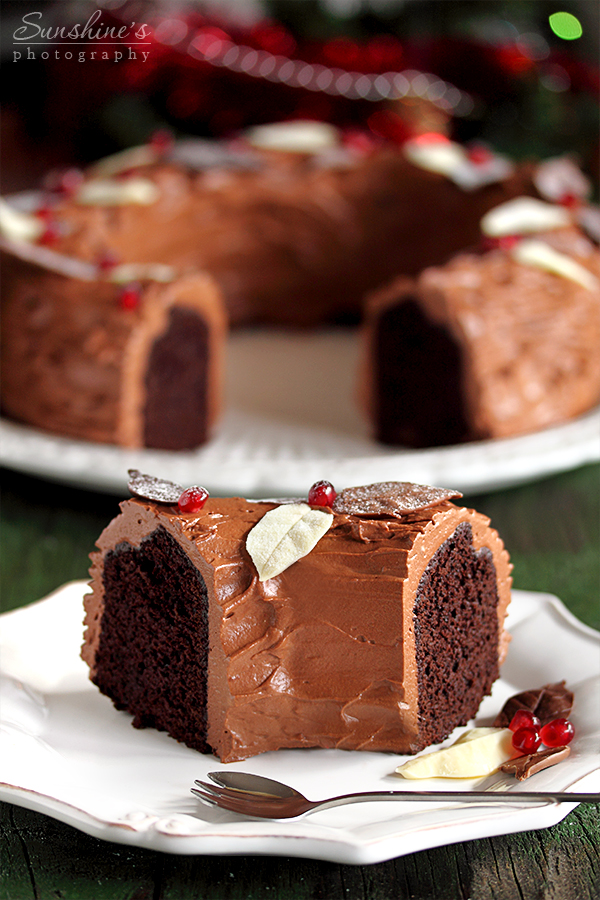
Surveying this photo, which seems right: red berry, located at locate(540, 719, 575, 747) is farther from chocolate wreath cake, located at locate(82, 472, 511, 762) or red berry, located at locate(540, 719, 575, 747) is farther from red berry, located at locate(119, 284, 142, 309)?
red berry, located at locate(119, 284, 142, 309)

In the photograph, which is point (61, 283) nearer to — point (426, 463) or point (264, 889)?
point (426, 463)

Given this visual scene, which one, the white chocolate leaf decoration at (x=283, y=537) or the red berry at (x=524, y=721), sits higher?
the white chocolate leaf decoration at (x=283, y=537)

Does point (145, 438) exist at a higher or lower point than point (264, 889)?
lower

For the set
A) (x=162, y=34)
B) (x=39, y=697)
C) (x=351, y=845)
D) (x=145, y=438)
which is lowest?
(x=145, y=438)

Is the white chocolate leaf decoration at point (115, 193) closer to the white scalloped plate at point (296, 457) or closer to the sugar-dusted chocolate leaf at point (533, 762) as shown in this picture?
the white scalloped plate at point (296, 457)

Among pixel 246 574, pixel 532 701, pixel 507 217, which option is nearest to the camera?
pixel 246 574

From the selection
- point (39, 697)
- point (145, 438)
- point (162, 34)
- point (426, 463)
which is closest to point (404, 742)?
point (39, 697)

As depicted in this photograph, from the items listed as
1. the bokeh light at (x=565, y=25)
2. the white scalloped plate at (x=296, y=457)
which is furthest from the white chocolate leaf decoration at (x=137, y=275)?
the bokeh light at (x=565, y=25)
